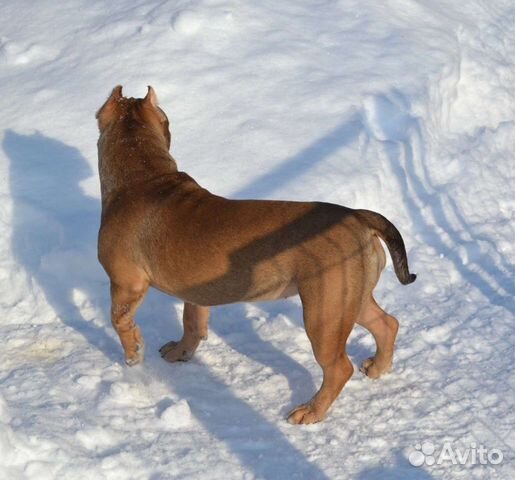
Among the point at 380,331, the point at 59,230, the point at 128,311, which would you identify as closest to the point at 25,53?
the point at 59,230

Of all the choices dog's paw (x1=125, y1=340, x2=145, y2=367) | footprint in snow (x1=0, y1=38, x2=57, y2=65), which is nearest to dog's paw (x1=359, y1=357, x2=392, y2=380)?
dog's paw (x1=125, y1=340, x2=145, y2=367)

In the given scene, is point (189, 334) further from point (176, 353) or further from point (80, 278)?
point (80, 278)

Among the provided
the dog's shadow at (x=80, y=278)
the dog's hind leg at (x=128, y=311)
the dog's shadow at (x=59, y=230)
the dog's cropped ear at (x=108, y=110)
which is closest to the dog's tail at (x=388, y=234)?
the dog's shadow at (x=80, y=278)

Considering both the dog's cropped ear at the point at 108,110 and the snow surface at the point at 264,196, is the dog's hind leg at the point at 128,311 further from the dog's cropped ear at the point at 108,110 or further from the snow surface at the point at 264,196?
the dog's cropped ear at the point at 108,110

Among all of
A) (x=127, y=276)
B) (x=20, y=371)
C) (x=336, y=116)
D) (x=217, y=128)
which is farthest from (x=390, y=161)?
(x=20, y=371)

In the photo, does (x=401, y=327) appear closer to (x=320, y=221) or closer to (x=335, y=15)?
(x=320, y=221)

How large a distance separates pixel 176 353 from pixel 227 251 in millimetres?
1047

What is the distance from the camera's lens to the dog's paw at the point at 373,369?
5133 millimetres

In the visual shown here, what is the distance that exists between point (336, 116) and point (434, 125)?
952 millimetres

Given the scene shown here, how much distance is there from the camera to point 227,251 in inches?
178

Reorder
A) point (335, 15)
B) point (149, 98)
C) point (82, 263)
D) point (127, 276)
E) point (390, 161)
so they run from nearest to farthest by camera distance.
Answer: point (127, 276), point (149, 98), point (82, 263), point (390, 161), point (335, 15)

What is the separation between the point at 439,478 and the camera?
14.2 feet

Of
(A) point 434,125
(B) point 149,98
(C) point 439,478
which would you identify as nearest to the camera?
(C) point 439,478

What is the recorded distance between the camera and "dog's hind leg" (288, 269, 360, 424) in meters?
4.38
